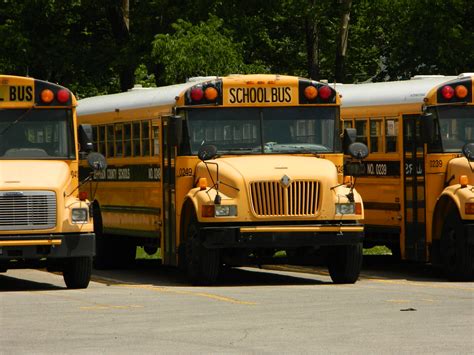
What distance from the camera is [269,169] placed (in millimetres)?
18344

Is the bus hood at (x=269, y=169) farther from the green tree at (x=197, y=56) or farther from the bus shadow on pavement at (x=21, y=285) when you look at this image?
the green tree at (x=197, y=56)

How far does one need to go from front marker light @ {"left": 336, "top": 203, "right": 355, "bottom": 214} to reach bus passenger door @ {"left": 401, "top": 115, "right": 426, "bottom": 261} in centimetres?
207

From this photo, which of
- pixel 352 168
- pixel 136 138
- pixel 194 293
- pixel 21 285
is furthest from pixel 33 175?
pixel 352 168

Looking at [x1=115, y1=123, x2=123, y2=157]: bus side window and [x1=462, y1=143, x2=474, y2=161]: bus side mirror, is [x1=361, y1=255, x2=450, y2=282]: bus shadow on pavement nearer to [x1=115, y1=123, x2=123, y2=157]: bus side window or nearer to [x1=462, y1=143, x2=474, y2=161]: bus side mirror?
[x1=462, y1=143, x2=474, y2=161]: bus side mirror

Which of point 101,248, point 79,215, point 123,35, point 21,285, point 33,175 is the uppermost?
point 123,35

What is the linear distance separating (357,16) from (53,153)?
27264 millimetres

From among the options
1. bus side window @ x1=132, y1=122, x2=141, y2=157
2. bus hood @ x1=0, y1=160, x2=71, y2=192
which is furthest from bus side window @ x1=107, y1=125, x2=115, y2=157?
bus hood @ x1=0, y1=160, x2=71, y2=192

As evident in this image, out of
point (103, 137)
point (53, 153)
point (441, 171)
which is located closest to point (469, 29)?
point (103, 137)

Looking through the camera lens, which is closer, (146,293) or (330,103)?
(146,293)

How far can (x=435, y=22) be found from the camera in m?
33.8

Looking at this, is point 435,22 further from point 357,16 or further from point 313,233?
point 313,233

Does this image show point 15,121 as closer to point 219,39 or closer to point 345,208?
point 345,208

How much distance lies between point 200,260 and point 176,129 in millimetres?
1645

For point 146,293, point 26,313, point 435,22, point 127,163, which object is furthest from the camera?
point 435,22
